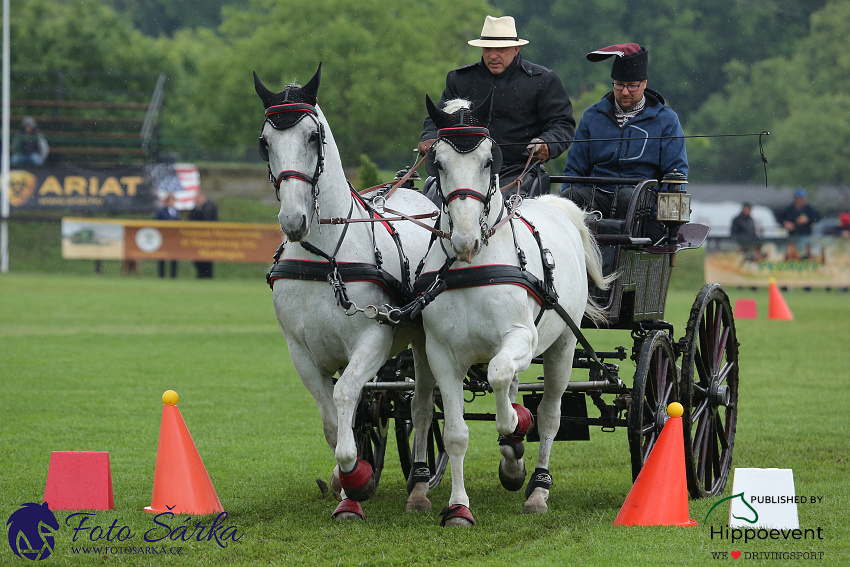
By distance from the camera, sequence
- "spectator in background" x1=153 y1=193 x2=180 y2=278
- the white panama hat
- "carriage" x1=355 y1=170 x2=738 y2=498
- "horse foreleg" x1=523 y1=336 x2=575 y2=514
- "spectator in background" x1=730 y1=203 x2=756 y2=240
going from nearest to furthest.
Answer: "horse foreleg" x1=523 y1=336 x2=575 y2=514, "carriage" x1=355 y1=170 x2=738 y2=498, the white panama hat, "spectator in background" x1=730 y1=203 x2=756 y2=240, "spectator in background" x1=153 y1=193 x2=180 y2=278

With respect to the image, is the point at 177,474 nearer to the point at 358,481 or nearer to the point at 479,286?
the point at 358,481

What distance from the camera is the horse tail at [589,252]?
685cm

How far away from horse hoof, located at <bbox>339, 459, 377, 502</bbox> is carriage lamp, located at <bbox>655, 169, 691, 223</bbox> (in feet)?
8.30

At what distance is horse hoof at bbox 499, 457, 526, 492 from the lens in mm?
6617

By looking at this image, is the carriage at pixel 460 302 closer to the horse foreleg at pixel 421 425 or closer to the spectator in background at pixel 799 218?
the horse foreleg at pixel 421 425

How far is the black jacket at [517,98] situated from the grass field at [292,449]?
233cm

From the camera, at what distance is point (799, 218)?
28.0 m

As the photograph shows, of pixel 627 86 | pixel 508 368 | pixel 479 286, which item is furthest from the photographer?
pixel 627 86

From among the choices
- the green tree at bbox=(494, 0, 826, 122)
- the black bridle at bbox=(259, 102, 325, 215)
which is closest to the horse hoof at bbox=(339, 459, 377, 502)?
the black bridle at bbox=(259, 102, 325, 215)

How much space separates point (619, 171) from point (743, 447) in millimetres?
2632

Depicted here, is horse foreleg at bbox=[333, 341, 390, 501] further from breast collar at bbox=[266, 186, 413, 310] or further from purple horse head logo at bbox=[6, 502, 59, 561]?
purple horse head logo at bbox=[6, 502, 59, 561]

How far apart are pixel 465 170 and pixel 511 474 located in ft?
6.77

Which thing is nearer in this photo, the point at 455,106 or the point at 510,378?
the point at 510,378

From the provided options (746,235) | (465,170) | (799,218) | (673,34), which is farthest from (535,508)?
(673,34)
